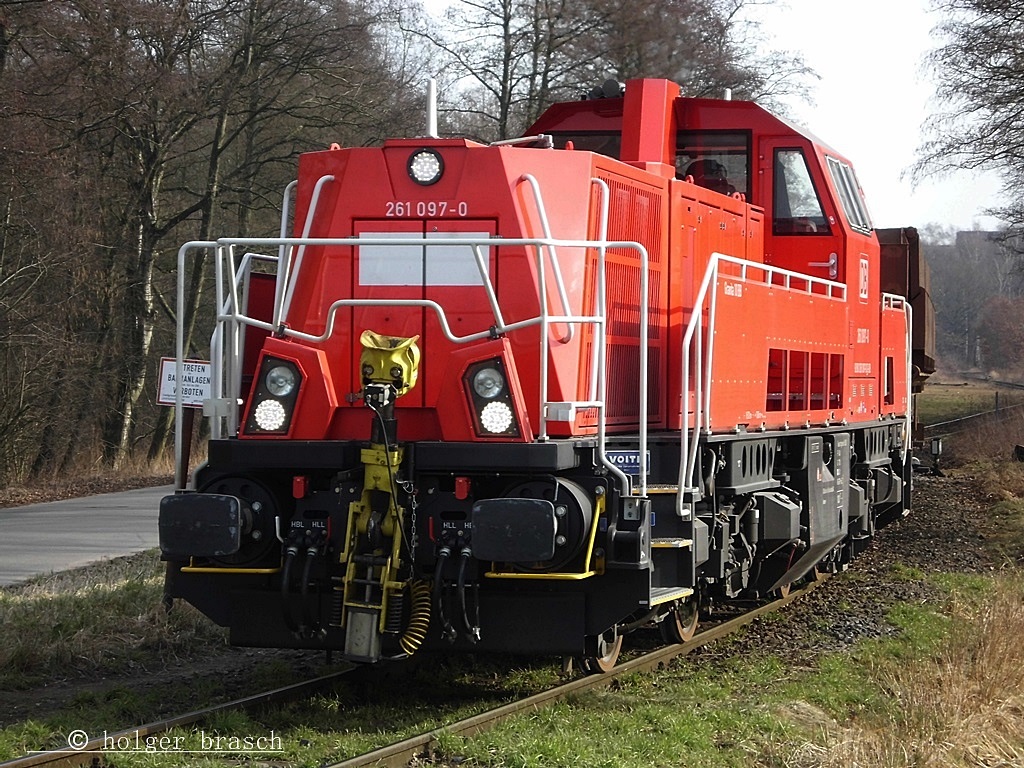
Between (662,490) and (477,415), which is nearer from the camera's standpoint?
(477,415)

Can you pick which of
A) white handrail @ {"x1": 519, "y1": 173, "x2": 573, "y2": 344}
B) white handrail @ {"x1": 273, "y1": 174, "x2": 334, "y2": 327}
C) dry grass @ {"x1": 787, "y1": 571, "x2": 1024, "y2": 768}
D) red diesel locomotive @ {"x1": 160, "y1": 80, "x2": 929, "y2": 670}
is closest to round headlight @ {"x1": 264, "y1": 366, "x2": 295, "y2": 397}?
red diesel locomotive @ {"x1": 160, "y1": 80, "x2": 929, "y2": 670}

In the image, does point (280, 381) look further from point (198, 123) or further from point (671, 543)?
point (198, 123)

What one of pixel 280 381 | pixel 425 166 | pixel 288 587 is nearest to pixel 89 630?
pixel 288 587

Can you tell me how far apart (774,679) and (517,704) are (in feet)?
6.43

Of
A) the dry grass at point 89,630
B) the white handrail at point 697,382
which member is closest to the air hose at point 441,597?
the white handrail at point 697,382

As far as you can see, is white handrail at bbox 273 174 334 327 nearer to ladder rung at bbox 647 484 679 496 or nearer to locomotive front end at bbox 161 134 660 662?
locomotive front end at bbox 161 134 660 662

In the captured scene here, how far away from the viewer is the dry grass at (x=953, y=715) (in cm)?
592

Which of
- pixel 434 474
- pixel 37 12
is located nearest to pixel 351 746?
pixel 434 474

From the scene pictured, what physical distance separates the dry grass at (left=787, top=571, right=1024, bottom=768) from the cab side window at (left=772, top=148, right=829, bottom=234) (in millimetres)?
3213

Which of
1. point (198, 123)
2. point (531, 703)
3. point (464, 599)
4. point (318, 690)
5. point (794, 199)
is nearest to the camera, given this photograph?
point (464, 599)

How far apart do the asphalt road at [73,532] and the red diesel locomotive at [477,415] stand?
5068 mm

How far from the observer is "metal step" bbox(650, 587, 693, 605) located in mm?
6625

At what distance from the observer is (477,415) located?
6531mm

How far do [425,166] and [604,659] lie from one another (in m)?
3.05
